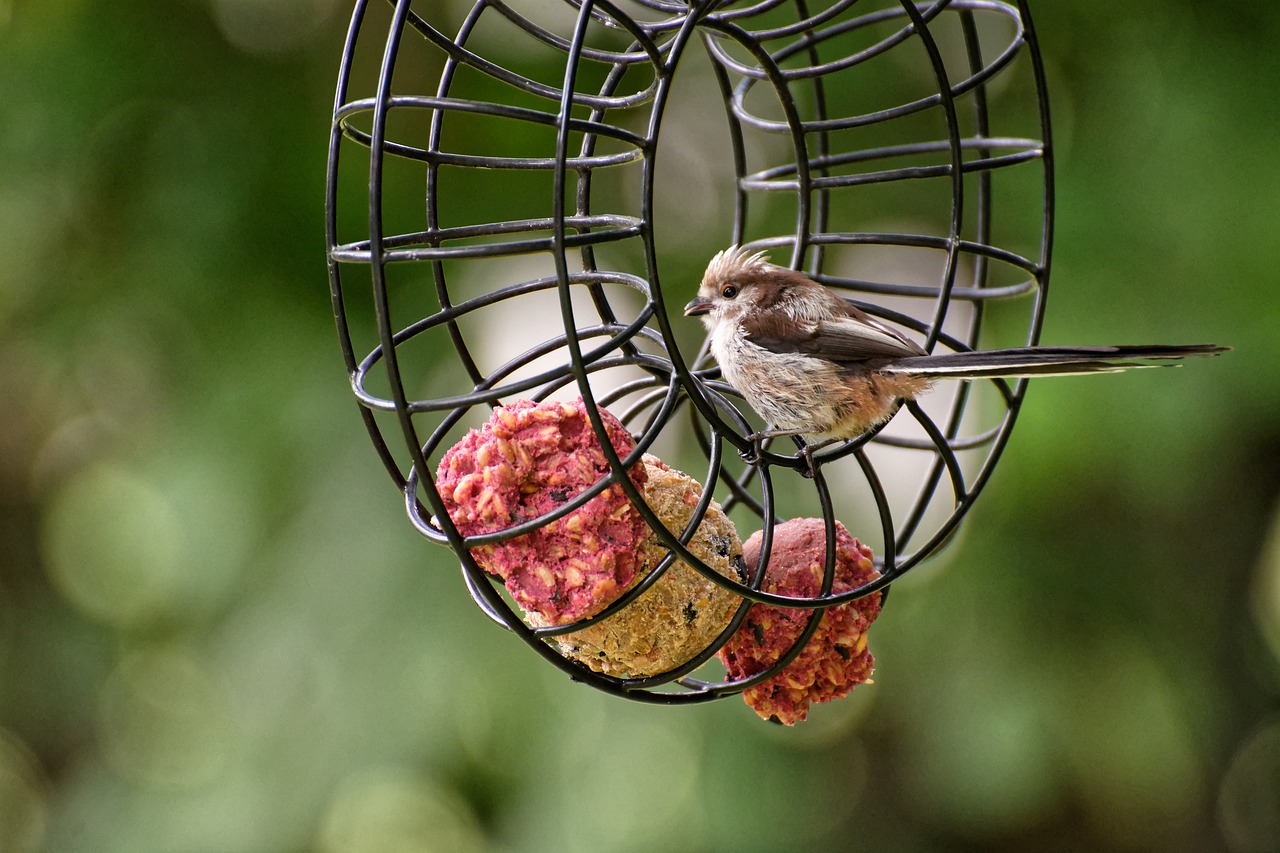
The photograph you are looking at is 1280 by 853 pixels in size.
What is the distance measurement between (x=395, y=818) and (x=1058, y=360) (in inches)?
84.3

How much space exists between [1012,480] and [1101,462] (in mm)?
198

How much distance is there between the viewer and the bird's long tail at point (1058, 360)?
37.8 inches

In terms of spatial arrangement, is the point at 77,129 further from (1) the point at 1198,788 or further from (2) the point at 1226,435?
(1) the point at 1198,788

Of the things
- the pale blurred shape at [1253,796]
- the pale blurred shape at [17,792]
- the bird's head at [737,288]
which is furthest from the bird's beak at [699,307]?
the pale blurred shape at [17,792]

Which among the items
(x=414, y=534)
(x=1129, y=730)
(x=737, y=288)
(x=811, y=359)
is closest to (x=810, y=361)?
(x=811, y=359)

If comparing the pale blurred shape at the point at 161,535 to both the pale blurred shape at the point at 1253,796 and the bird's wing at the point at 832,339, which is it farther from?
the pale blurred shape at the point at 1253,796

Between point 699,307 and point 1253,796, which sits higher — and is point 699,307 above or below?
above

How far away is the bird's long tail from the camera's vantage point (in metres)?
0.96

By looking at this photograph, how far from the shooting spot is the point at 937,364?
1.22m

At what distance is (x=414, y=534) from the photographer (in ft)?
8.39

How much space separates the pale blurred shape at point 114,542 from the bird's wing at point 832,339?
5.84 feet

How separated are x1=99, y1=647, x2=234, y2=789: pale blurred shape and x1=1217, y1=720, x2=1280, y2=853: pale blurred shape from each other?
2544 mm

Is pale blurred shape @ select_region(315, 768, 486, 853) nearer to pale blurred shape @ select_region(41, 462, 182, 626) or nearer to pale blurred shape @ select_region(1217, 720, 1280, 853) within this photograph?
pale blurred shape @ select_region(41, 462, 182, 626)

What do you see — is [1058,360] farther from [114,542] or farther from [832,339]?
[114,542]
